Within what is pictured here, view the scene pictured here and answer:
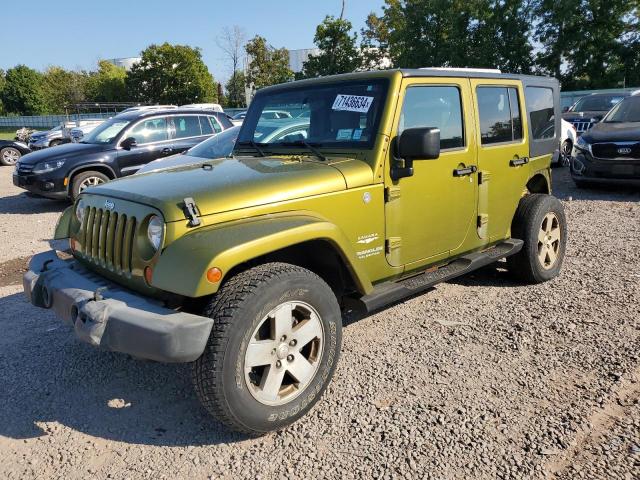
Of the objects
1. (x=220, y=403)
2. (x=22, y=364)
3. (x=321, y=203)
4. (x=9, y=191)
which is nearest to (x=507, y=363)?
(x=321, y=203)

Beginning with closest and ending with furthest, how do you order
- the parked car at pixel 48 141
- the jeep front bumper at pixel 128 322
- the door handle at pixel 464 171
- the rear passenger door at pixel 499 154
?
the jeep front bumper at pixel 128 322, the door handle at pixel 464 171, the rear passenger door at pixel 499 154, the parked car at pixel 48 141

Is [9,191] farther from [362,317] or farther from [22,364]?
[362,317]

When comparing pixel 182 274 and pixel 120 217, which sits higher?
pixel 120 217

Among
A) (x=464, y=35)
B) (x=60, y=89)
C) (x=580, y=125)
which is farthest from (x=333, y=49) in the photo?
(x=60, y=89)

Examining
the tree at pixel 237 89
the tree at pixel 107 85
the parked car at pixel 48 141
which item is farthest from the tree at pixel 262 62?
the parked car at pixel 48 141

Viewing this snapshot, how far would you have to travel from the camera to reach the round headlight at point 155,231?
8.88 ft

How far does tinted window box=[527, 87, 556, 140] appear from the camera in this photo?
4.79 meters

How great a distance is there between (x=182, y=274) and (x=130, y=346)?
422 millimetres

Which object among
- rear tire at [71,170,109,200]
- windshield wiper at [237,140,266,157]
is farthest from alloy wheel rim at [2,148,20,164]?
windshield wiper at [237,140,266,157]

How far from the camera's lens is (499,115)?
173 inches

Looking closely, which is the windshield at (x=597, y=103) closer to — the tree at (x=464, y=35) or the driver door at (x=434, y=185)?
the driver door at (x=434, y=185)

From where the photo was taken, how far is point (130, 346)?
2512 millimetres

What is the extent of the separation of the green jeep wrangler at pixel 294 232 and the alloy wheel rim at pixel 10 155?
17337mm

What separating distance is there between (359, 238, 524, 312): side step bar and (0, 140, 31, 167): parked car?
1861 cm
